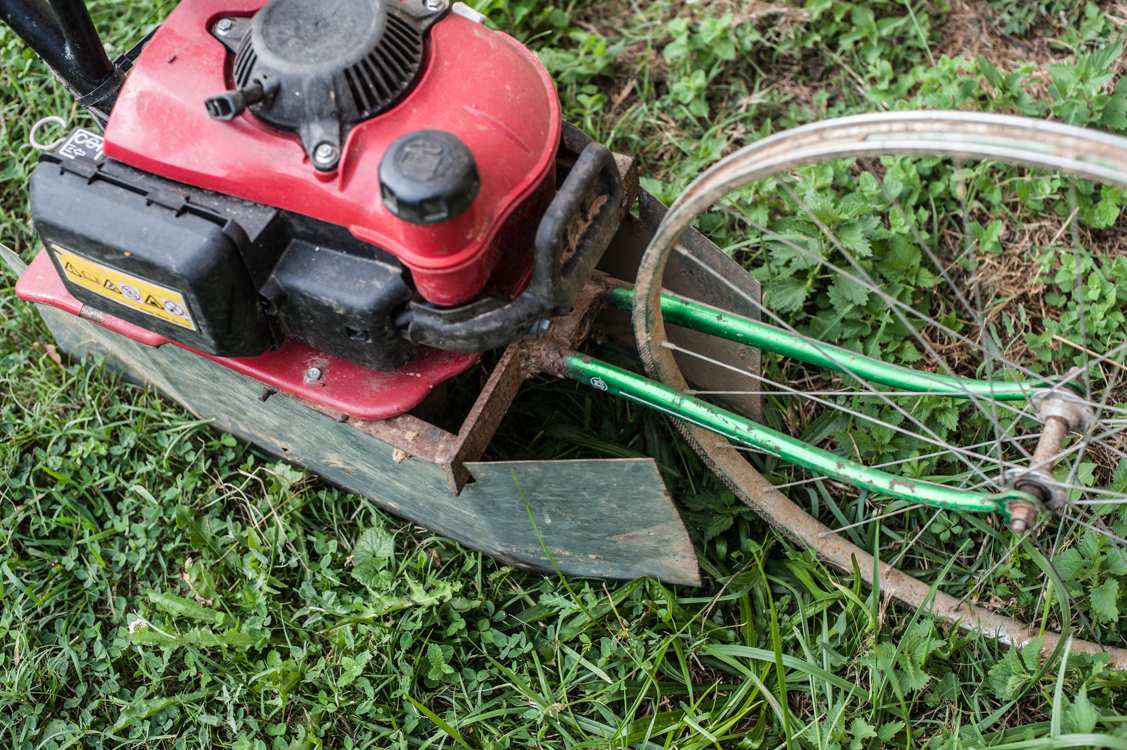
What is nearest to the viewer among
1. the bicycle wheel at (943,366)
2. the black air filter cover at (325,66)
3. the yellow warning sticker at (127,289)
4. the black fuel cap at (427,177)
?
the black fuel cap at (427,177)

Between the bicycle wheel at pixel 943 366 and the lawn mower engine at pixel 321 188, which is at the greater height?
the lawn mower engine at pixel 321 188

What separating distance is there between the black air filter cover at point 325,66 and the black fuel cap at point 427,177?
0.48 feet

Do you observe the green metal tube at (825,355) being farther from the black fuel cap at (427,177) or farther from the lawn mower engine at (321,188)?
the black fuel cap at (427,177)

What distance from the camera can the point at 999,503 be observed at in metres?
1.39

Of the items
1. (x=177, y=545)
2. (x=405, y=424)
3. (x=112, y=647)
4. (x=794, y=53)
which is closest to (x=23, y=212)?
(x=177, y=545)

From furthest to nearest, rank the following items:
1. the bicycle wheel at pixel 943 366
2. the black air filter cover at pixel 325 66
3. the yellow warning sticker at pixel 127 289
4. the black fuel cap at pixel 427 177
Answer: the bicycle wheel at pixel 943 366 < the yellow warning sticker at pixel 127 289 < the black air filter cover at pixel 325 66 < the black fuel cap at pixel 427 177

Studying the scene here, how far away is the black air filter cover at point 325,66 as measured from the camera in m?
1.31

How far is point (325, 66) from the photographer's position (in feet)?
4.27

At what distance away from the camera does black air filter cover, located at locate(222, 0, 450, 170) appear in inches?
51.6

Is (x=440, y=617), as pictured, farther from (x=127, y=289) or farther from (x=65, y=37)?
(x=65, y=37)

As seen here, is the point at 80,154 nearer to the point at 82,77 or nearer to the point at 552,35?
the point at 82,77

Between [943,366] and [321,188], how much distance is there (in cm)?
107

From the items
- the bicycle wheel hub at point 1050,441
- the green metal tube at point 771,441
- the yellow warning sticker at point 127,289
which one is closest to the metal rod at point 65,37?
the yellow warning sticker at point 127,289

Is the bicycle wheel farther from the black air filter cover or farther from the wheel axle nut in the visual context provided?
the black air filter cover
